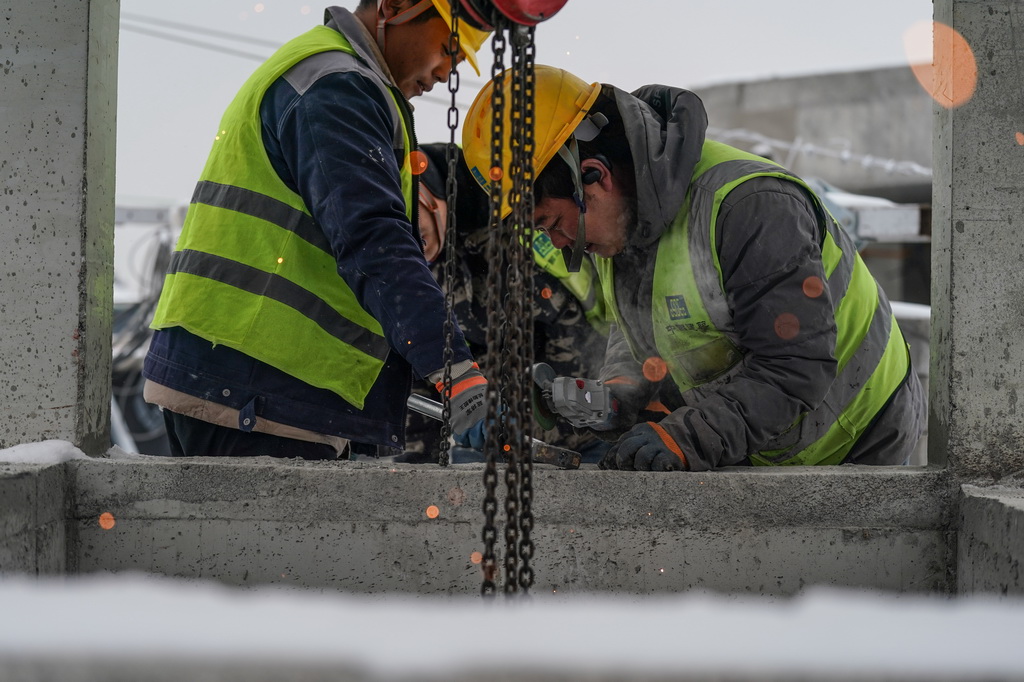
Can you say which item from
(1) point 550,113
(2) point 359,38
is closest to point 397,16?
(2) point 359,38

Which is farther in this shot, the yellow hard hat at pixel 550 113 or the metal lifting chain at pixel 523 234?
the yellow hard hat at pixel 550 113

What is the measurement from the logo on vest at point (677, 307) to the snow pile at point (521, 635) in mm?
1712

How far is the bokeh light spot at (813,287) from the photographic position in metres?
2.70

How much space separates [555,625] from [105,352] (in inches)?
87.5

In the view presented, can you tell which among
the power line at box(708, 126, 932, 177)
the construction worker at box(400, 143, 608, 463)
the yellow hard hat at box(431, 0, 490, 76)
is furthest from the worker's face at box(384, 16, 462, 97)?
the power line at box(708, 126, 932, 177)

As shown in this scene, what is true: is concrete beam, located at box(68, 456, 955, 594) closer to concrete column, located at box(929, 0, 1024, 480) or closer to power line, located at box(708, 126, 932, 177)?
concrete column, located at box(929, 0, 1024, 480)

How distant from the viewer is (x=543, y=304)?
452 centimetres

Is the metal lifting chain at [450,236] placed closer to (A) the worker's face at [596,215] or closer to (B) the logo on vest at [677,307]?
(A) the worker's face at [596,215]

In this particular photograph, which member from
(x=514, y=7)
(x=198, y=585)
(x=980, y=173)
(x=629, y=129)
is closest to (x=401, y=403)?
(x=198, y=585)

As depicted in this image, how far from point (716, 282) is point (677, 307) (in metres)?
0.17

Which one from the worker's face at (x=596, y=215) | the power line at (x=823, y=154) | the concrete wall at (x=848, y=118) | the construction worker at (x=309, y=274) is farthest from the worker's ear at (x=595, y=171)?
the concrete wall at (x=848, y=118)

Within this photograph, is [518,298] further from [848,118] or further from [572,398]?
[848,118]

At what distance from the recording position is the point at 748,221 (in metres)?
2.74

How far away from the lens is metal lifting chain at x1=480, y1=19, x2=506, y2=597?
1.97m
